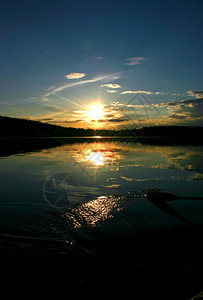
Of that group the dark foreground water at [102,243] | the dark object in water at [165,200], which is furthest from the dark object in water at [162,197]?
the dark foreground water at [102,243]

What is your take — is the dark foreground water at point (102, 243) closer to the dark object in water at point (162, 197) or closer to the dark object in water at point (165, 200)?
the dark object in water at point (165, 200)

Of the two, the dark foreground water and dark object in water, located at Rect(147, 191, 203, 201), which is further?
dark object in water, located at Rect(147, 191, 203, 201)

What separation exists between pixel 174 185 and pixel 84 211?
7073 mm

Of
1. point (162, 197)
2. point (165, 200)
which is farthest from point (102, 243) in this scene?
point (162, 197)

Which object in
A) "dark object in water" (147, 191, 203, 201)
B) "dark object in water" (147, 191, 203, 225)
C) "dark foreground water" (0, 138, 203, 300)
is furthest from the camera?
"dark object in water" (147, 191, 203, 201)

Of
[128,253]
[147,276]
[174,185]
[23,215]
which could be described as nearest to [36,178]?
[23,215]

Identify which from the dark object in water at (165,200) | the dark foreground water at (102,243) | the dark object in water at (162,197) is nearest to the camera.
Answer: the dark foreground water at (102,243)

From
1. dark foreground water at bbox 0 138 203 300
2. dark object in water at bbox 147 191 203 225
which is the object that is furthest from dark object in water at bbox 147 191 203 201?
dark foreground water at bbox 0 138 203 300

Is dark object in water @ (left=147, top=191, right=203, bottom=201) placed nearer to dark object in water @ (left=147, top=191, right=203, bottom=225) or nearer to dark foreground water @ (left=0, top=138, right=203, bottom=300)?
dark object in water @ (left=147, top=191, right=203, bottom=225)

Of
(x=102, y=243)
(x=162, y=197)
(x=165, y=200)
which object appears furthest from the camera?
(x=162, y=197)

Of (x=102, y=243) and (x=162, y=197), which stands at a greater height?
(x=162, y=197)

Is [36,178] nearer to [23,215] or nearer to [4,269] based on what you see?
[23,215]

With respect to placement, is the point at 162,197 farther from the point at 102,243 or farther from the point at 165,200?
the point at 102,243

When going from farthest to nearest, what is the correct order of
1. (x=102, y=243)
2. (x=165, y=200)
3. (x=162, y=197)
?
(x=162, y=197)
(x=165, y=200)
(x=102, y=243)
